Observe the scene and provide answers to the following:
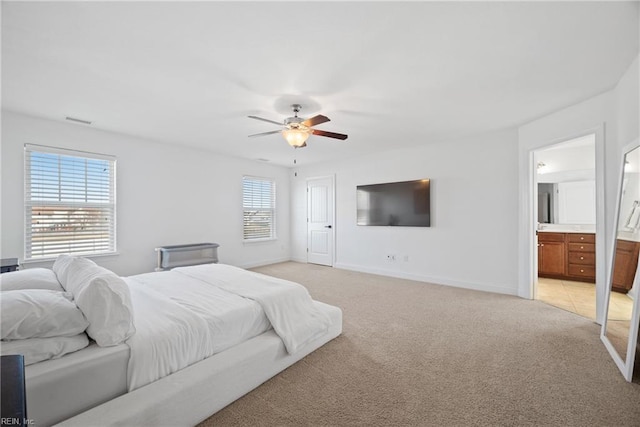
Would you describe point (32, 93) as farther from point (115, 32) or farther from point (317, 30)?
point (317, 30)

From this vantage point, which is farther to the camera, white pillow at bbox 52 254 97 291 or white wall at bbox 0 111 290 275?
white wall at bbox 0 111 290 275

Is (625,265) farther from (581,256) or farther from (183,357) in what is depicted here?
(183,357)

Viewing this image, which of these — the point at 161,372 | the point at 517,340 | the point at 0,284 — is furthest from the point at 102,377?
the point at 517,340

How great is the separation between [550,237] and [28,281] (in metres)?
6.95

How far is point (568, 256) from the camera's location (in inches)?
186

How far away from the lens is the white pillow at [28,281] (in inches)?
71.6

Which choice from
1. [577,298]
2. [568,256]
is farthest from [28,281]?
[568,256]

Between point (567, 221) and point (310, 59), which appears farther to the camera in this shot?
point (567, 221)

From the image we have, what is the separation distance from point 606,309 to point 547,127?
2.23m

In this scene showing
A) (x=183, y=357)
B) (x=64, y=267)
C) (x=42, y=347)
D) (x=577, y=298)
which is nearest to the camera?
(x=42, y=347)

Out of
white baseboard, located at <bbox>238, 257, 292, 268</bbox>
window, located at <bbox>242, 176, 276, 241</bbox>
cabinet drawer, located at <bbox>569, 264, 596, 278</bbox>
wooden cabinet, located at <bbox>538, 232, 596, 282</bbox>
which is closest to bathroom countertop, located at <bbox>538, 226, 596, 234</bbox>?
wooden cabinet, located at <bbox>538, 232, 596, 282</bbox>

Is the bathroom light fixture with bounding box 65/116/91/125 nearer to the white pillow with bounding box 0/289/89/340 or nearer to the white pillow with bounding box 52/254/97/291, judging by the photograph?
the white pillow with bounding box 52/254/97/291

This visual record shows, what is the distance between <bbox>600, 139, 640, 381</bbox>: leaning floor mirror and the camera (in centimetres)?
206

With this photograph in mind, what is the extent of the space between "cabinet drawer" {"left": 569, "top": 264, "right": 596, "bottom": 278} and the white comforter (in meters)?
4.90
